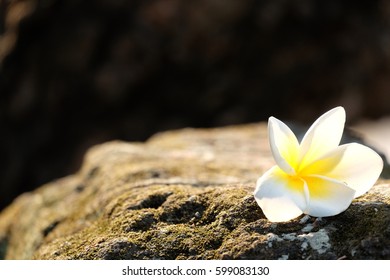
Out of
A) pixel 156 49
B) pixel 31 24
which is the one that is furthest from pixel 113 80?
pixel 31 24

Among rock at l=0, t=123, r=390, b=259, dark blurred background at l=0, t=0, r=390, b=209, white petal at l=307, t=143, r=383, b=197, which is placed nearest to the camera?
rock at l=0, t=123, r=390, b=259

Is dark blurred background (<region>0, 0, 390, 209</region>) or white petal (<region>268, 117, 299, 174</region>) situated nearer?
white petal (<region>268, 117, 299, 174</region>)

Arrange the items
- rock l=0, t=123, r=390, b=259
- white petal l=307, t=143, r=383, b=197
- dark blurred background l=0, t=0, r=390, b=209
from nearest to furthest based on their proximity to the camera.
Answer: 1. rock l=0, t=123, r=390, b=259
2. white petal l=307, t=143, r=383, b=197
3. dark blurred background l=0, t=0, r=390, b=209

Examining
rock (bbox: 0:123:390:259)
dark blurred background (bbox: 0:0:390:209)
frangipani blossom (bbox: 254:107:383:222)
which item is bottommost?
rock (bbox: 0:123:390:259)

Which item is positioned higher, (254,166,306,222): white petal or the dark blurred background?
the dark blurred background

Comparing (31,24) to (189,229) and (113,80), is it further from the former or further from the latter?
(189,229)

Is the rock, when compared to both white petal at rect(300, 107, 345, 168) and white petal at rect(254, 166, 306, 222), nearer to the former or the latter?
white petal at rect(254, 166, 306, 222)

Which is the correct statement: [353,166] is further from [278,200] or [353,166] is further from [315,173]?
[278,200]

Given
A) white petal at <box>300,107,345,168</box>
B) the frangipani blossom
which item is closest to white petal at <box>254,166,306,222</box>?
the frangipani blossom

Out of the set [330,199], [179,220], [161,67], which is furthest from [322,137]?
[161,67]
